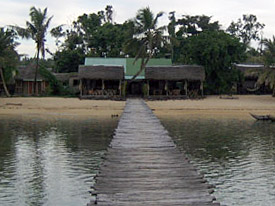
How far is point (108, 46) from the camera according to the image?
1764 inches

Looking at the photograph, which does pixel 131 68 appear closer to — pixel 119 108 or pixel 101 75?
pixel 101 75

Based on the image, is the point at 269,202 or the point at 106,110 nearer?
the point at 269,202

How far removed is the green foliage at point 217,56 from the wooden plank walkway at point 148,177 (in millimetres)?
24274

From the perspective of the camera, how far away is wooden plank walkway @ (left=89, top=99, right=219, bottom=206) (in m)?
6.35

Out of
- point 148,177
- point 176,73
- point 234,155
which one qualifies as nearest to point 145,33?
point 176,73

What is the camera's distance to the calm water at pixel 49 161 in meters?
8.21

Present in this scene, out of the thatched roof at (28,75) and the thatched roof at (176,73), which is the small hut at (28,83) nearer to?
the thatched roof at (28,75)

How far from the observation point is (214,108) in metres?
27.6

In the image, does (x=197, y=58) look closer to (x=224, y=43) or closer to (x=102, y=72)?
(x=224, y=43)

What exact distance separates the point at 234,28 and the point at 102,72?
3048 centimetres

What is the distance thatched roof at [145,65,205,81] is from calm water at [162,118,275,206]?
13017 mm

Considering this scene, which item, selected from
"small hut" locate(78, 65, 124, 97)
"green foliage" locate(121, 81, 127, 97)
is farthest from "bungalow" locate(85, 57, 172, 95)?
"small hut" locate(78, 65, 124, 97)

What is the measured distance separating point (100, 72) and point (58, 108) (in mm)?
7247

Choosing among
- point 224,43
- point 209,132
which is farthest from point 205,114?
point 224,43
